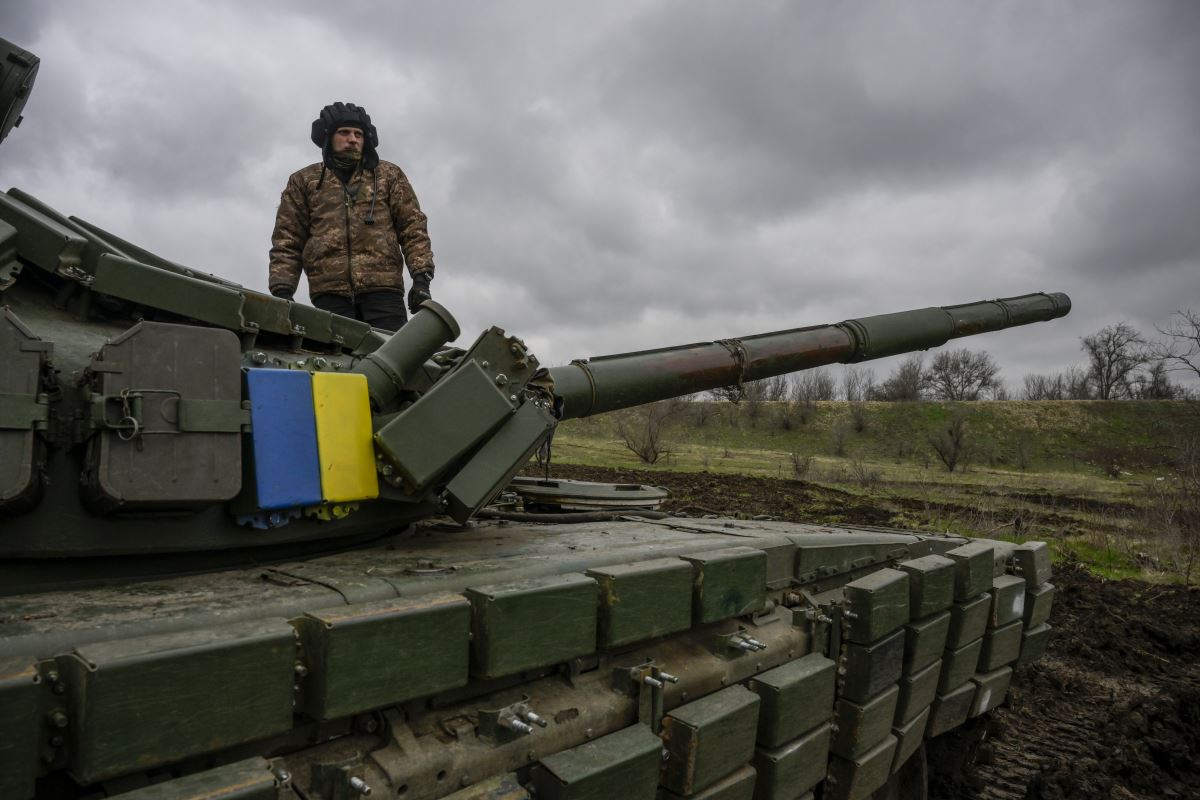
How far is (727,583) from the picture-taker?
3.50 metres

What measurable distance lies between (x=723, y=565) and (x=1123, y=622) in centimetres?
789

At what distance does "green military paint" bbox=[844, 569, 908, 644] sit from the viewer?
4.09 metres

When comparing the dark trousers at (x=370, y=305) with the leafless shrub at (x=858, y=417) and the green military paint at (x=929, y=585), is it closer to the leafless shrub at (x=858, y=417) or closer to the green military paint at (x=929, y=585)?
the green military paint at (x=929, y=585)

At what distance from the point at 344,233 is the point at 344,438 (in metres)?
2.37

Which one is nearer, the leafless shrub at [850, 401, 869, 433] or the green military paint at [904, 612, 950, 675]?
the green military paint at [904, 612, 950, 675]

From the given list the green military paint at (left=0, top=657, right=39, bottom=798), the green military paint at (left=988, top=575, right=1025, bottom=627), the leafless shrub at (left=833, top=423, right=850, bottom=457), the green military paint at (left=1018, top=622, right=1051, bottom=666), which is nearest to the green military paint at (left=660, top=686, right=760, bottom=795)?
the green military paint at (left=0, top=657, right=39, bottom=798)

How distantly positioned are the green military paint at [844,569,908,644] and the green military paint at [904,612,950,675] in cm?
18

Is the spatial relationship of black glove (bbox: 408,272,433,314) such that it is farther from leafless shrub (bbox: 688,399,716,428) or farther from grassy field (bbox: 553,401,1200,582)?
leafless shrub (bbox: 688,399,716,428)

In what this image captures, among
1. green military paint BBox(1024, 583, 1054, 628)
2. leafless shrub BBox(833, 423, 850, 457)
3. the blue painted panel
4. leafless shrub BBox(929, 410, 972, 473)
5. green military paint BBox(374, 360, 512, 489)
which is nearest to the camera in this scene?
the blue painted panel

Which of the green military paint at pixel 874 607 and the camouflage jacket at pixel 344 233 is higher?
the camouflage jacket at pixel 344 233

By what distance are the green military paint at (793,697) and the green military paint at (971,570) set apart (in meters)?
1.33

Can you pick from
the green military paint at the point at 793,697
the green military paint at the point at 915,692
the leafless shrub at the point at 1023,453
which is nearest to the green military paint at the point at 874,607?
the green military paint at the point at 793,697

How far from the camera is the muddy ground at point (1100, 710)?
5.45 metres

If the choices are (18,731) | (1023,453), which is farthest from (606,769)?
(1023,453)
